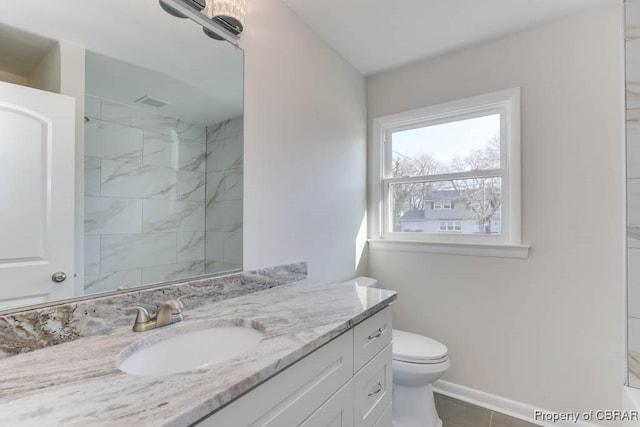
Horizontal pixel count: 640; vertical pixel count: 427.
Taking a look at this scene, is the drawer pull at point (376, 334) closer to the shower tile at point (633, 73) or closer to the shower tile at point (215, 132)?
the shower tile at point (215, 132)

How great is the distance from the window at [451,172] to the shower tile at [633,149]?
483 millimetres

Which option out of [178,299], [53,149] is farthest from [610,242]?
[53,149]

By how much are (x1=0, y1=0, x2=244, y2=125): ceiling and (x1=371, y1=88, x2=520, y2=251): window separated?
1.41 meters

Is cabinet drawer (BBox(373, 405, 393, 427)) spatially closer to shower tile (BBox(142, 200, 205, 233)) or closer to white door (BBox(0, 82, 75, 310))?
shower tile (BBox(142, 200, 205, 233))

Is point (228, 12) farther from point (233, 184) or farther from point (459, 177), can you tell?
point (459, 177)

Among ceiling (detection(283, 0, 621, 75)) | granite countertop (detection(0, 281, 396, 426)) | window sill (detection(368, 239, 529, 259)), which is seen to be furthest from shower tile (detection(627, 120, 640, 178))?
granite countertop (detection(0, 281, 396, 426))

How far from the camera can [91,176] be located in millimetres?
942

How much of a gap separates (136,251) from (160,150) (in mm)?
385

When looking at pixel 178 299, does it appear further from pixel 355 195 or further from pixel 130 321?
pixel 355 195

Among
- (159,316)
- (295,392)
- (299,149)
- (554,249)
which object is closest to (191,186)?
(159,316)

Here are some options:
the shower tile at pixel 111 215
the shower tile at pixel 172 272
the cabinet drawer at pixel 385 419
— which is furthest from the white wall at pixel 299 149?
the cabinet drawer at pixel 385 419

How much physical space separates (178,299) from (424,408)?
1.50 m

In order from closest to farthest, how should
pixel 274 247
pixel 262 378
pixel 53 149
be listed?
1. pixel 262 378
2. pixel 53 149
3. pixel 274 247

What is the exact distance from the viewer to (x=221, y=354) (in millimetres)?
981
